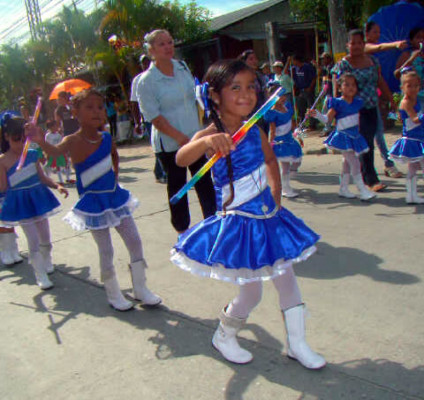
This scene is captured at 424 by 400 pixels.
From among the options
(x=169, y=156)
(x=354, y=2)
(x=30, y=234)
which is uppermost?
(x=354, y=2)

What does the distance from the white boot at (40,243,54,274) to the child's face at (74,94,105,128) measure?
1453mm

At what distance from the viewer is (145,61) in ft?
23.9

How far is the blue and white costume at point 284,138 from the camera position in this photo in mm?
6656

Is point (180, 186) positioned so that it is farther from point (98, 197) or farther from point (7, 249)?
point (7, 249)

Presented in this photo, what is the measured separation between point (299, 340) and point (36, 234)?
107 inches

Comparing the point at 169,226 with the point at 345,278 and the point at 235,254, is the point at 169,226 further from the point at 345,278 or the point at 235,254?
the point at 235,254

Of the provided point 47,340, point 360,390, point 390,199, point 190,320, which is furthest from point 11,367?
point 390,199

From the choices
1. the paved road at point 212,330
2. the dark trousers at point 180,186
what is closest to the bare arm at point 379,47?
the paved road at point 212,330

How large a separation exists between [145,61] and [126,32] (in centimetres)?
1284

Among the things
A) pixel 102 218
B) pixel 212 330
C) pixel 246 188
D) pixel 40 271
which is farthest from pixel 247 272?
pixel 40 271

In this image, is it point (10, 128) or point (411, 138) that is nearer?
point (10, 128)

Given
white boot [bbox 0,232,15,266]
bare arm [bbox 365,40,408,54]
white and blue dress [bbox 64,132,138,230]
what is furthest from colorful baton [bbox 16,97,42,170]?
bare arm [bbox 365,40,408,54]

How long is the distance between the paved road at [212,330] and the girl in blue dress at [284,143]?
1699 millimetres

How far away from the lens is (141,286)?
366 centimetres
